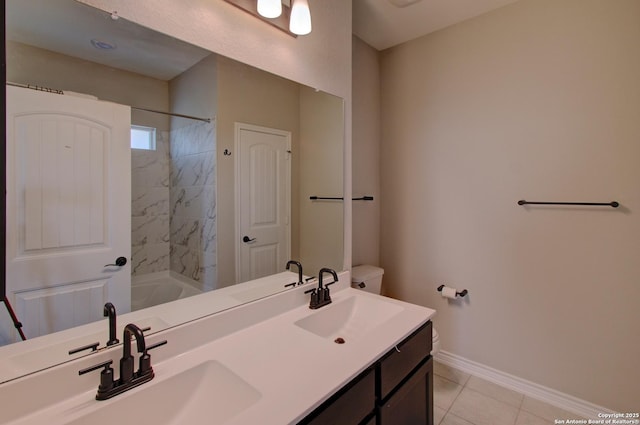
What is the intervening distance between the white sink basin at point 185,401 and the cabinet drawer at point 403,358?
1.66ft

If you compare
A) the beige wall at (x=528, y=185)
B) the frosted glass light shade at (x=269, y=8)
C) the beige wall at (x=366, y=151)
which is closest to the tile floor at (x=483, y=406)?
the beige wall at (x=528, y=185)

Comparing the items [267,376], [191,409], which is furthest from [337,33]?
[191,409]

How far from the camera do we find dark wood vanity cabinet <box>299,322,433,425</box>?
35.1 inches

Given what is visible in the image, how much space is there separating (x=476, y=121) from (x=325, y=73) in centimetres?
119

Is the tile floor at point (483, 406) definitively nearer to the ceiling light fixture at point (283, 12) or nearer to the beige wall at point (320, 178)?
the beige wall at point (320, 178)

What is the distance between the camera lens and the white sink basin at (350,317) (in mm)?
1413

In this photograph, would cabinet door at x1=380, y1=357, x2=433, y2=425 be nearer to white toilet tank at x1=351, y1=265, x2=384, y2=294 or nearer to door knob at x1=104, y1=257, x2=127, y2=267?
white toilet tank at x1=351, y1=265, x2=384, y2=294

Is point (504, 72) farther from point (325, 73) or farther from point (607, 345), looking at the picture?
point (607, 345)

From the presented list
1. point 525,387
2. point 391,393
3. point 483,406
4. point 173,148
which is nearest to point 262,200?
point 173,148

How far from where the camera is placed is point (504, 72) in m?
2.00

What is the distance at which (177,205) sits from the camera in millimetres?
1149

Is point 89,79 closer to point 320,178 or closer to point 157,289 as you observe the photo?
point 157,289

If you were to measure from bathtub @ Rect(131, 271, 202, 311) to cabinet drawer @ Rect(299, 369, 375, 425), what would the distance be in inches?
26.3

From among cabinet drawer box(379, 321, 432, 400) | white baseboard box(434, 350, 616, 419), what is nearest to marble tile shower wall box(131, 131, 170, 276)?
cabinet drawer box(379, 321, 432, 400)
